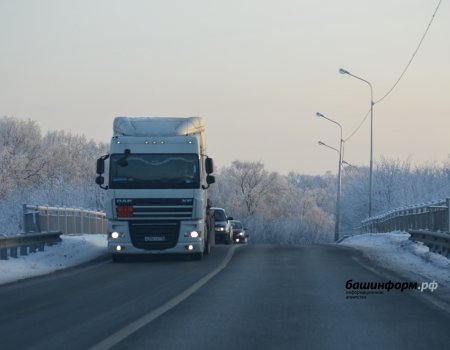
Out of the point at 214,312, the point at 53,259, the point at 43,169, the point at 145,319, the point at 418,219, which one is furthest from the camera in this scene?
the point at 43,169

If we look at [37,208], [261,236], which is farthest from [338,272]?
[261,236]

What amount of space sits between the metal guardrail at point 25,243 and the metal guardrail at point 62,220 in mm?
1009

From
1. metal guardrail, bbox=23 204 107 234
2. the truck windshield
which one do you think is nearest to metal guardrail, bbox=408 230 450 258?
the truck windshield

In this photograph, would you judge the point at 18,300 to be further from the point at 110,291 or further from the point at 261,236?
the point at 261,236

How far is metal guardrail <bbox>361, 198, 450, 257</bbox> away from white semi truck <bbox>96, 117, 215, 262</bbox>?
6.16 metres

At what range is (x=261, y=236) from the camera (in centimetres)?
9269

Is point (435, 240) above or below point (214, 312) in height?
above

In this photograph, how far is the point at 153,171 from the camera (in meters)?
23.8

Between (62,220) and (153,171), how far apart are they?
8.77 metres

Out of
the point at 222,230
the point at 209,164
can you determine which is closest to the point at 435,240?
the point at 209,164

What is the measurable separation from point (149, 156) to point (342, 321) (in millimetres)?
12807

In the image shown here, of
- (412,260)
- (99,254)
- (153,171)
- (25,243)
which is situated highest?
(153,171)

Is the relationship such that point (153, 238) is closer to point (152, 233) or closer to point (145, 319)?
point (152, 233)

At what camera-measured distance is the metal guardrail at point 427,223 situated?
23.6 metres
